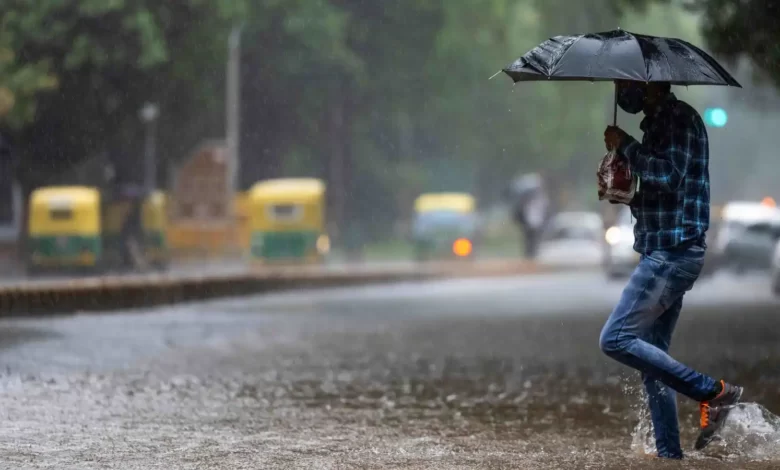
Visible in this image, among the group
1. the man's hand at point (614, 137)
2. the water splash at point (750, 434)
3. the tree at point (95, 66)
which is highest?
the tree at point (95, 66)

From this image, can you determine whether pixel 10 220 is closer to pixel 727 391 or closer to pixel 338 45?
pixel 338 45

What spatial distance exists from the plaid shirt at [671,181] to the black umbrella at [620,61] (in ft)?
0.70

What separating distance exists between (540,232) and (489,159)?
72.7 ft

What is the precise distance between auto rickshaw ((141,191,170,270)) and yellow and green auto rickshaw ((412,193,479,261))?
692cm

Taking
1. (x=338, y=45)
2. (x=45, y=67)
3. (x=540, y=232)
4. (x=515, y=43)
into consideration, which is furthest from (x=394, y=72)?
(x=45, y=67)

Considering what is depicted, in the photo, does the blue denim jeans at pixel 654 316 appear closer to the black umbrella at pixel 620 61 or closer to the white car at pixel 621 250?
the black umbrella at pixel 620 61

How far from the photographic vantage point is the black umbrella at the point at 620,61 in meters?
6.32

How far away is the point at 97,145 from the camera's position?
3672 centimetres

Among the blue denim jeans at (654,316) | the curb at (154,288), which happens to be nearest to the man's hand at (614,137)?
the blue denim jeans at (654,316)

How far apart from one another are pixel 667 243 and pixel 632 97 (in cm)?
70

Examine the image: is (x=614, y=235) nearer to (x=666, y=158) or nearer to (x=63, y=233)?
(x=63, y=233)

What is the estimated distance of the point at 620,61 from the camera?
6.38 metres

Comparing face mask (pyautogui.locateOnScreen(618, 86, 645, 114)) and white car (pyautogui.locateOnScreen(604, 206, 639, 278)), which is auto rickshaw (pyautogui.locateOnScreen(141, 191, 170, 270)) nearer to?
white car (pyautogui.locateOnScreen(604, 206, 639, 278))

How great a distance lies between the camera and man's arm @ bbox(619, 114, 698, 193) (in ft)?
20.2
